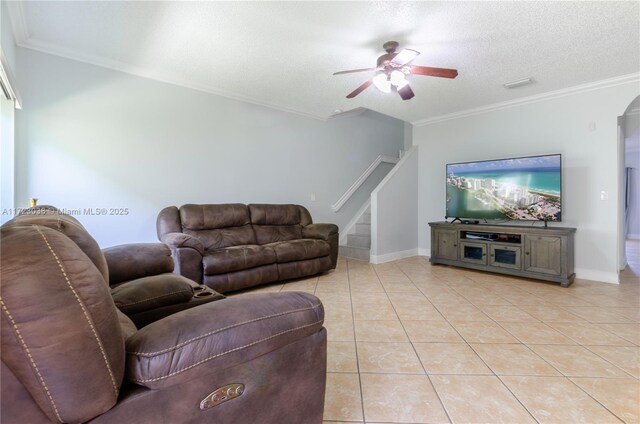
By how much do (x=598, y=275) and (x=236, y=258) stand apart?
433 cm

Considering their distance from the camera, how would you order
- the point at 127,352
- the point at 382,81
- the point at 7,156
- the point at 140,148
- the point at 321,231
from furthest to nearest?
the point at 321,231 < the point at 140,148 < the point at 382,81 < the point at 7,156 < the point at 127,352

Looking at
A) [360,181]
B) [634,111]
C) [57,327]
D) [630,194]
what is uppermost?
[634,111]

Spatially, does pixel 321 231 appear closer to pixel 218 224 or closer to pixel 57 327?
pixel 218 224

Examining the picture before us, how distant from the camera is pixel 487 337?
7.15 feet

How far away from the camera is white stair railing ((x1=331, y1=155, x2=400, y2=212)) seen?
546cm

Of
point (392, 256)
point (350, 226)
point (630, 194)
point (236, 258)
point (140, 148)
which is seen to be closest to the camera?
point (236, 258)

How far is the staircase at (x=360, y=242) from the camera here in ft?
16.3

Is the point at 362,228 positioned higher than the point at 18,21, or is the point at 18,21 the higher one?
the point at 18,21

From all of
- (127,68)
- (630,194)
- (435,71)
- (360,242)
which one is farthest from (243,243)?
(630,194)

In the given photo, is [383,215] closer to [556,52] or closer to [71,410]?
[556,52]

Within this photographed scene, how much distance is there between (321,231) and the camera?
407 cm

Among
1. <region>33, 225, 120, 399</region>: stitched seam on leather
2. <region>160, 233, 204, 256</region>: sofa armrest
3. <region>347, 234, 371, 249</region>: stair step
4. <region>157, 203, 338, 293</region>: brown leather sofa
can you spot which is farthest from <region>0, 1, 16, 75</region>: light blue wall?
<region>347, 234, 371, 249</region>: stair step

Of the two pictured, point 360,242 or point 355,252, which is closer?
point 355,252

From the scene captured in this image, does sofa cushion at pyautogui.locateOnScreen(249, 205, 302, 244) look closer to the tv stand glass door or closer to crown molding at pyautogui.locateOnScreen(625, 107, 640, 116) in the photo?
the tv stand glass door
